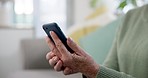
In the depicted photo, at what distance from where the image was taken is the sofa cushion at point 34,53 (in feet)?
8.06

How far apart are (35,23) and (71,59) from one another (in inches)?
94.8

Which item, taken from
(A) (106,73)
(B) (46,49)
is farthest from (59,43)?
(B) (46,49)

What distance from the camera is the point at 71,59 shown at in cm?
76

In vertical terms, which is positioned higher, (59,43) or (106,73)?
(59,43)

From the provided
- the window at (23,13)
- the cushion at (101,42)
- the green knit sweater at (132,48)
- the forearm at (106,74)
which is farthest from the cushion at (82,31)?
the forearm at (106,74)

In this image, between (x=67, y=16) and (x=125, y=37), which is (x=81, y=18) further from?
(x=125, y=37)

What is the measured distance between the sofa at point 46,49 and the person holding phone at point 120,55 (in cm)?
49

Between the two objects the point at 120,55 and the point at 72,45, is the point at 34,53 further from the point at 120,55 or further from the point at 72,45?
the point at 72,45

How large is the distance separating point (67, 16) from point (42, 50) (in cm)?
88

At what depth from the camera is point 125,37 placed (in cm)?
109

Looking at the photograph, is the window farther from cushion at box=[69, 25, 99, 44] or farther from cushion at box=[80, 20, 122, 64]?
cushion at box=[80, 20, 122, 64]

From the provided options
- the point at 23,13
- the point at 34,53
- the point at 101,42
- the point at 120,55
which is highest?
the point at 120,55

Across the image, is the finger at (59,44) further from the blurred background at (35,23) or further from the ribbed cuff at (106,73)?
the blurred background at (35,23)

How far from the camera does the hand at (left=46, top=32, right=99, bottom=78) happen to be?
0.76m
